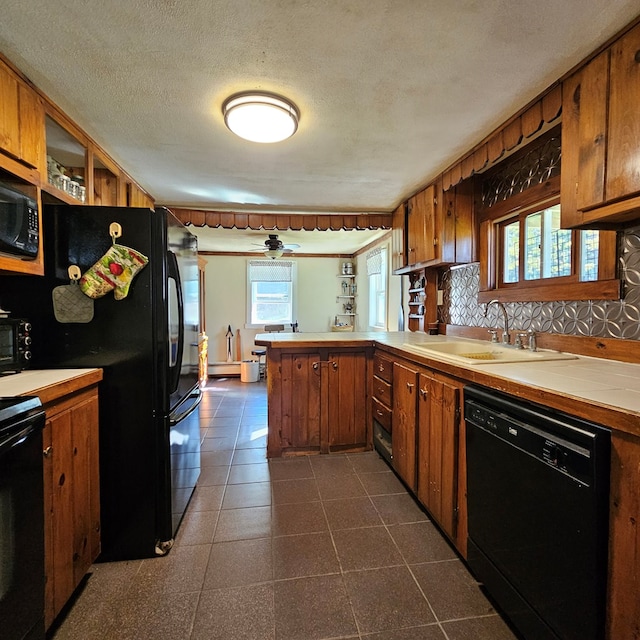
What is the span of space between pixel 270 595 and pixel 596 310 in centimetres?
200

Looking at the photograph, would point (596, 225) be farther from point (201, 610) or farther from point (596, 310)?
point (201, 610)

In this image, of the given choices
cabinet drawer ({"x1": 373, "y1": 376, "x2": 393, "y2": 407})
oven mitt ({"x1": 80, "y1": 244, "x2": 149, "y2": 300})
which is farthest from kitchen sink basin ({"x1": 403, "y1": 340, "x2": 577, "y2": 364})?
oven mitt ({"x1": 80, "y1": 244, "x2": 149, "y2": 300})

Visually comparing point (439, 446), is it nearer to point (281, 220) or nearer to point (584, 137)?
point (584, 137)

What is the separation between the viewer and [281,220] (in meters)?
3.56

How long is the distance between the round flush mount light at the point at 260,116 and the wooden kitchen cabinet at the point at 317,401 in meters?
1.55

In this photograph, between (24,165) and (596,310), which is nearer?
(24,165)

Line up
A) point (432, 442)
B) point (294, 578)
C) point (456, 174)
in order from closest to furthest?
point (294, 578)
point (432, 442)
point (456, 174)

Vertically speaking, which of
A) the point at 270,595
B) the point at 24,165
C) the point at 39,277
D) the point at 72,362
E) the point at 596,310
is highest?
the point at 24,165

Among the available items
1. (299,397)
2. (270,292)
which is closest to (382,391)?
(299,397)

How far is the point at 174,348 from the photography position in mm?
1739

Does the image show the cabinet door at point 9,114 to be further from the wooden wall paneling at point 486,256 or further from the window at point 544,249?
Answer: the wooden wall paneling at point 486,256

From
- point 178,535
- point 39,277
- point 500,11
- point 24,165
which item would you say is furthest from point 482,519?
point 24,165

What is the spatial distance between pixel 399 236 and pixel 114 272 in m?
2.65

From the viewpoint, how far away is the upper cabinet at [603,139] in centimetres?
123
